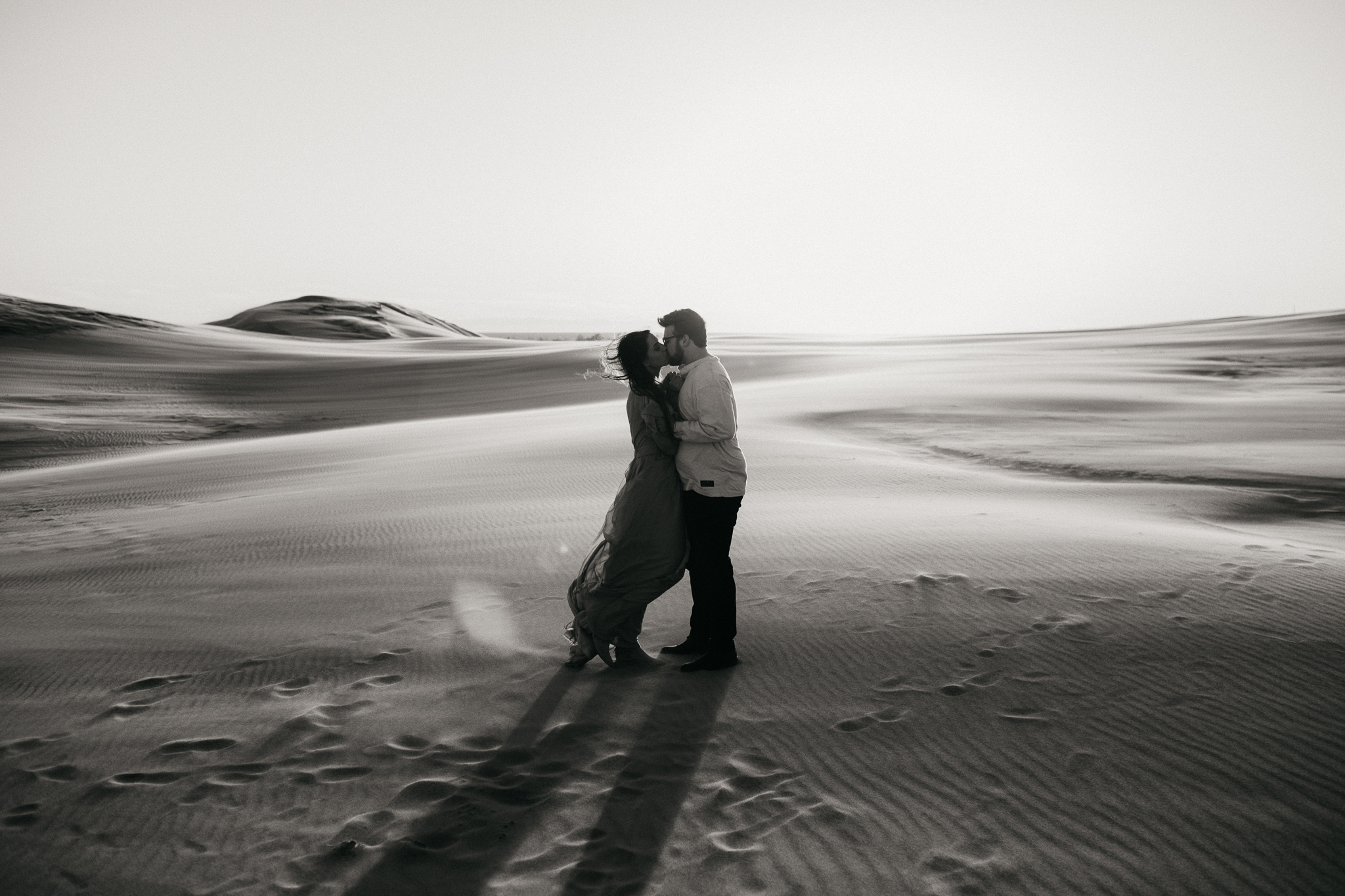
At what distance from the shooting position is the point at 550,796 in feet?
11.9

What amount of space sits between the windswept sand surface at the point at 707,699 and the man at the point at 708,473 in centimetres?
32

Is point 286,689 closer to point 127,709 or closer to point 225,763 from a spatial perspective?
point 127,709

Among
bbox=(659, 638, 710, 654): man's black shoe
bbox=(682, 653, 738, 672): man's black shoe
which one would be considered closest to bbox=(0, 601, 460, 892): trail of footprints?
bbox=(682, 653, 738, 672): man's black shoe

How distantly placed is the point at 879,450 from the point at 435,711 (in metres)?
9.35

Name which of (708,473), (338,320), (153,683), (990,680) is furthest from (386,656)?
(338,320)

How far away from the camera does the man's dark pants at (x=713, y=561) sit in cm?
480

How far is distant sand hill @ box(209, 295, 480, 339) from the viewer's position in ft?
186

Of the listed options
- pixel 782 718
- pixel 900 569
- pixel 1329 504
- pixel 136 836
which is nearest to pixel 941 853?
pixel 782 718

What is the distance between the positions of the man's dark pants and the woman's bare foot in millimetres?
356

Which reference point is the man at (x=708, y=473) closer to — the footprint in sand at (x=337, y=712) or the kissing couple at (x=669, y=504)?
the kissing couple at (x=669, y=504)

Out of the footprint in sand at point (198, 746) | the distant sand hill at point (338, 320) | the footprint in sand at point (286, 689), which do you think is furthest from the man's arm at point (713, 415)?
the distant sand hill at point (338, 320)

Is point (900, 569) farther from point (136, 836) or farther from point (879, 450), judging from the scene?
point (879, 450)

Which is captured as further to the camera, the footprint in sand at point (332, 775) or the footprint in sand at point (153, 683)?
the footprint in sand at point (153, 683)

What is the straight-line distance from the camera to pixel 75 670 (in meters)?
4.98
